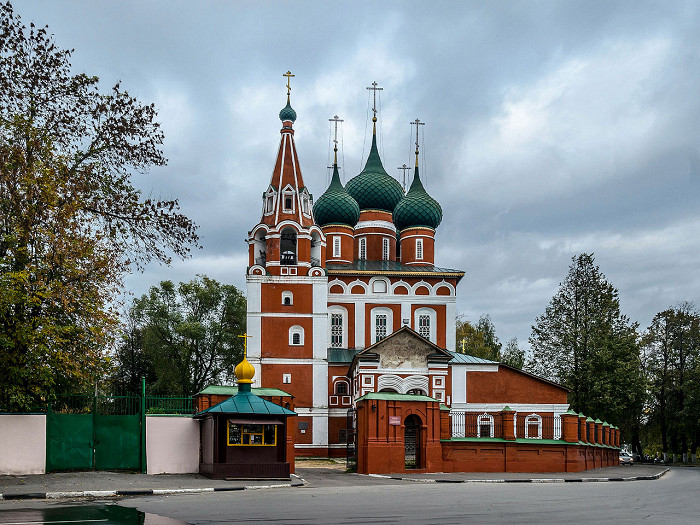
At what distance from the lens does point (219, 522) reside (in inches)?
408

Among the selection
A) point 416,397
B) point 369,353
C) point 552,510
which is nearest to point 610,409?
point 369,353

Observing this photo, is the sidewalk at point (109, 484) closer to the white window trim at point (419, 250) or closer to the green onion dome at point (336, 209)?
the green onion dome at point (336, 209)

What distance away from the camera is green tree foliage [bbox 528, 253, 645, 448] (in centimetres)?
4150

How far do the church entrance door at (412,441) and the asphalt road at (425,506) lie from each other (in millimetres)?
8102

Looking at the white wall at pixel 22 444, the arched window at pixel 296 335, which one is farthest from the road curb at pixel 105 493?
the arched window at pixel 296 335

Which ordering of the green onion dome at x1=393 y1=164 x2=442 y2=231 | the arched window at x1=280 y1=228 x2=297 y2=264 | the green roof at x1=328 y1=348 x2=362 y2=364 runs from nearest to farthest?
the arched window at x1=280 y1=228 x2=297 y2=264, the green roof at x1=328 y1=348 x2=362 y2=364, the green onion dome at x1=393 y1=164 x2=442 y2=231

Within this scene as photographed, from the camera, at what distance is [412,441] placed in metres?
27.3

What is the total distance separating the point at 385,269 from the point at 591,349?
12524mm

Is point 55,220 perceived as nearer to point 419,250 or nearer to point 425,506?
point 425,506

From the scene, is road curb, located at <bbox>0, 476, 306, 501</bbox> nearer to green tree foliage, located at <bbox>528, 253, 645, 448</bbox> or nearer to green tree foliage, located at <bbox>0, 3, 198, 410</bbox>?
green tree foliage, located at <bbox>0, 3, 198, 410</bbox>

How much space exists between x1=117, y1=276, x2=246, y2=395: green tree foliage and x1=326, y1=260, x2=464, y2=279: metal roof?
11.6m

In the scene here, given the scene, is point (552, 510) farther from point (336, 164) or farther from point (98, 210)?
point (336, 164)

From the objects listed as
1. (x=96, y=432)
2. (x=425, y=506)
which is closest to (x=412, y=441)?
(x=96, y=432)

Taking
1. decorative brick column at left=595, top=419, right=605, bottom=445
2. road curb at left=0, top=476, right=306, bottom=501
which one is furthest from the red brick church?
road curb at left=0, top=476, right=306, bottom=501
